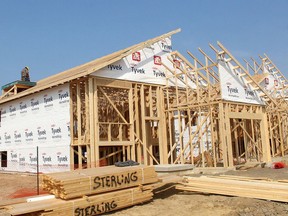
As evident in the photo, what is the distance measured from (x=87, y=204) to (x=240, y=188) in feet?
14.2

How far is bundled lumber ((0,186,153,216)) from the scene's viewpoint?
7.08m

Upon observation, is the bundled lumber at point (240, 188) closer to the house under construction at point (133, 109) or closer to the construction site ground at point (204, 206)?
the construction site ground at point (204, 206)

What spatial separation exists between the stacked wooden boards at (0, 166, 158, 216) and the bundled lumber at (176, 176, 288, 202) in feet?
4.47

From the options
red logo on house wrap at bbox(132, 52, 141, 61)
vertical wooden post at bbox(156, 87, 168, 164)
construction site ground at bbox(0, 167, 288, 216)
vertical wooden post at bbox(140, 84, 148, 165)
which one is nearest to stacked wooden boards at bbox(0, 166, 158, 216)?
construction site ground at bbox(0, 167, 288, 216)

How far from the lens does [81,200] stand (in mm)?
7777

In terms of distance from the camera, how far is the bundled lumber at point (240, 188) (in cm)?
818

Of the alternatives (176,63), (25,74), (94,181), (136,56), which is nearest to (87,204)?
(94,181)

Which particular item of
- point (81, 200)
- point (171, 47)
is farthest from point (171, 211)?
point (171, 47)

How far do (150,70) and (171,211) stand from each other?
11.8m

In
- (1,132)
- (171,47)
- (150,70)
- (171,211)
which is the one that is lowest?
(171,211)

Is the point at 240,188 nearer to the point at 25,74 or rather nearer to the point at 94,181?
the point at 94,181

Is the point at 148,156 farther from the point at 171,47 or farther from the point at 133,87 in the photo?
the point at 171,47

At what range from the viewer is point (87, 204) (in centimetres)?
782

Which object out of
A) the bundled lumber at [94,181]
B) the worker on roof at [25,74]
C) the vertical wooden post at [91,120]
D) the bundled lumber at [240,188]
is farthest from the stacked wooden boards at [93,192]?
the worker on roof at [25,74]
